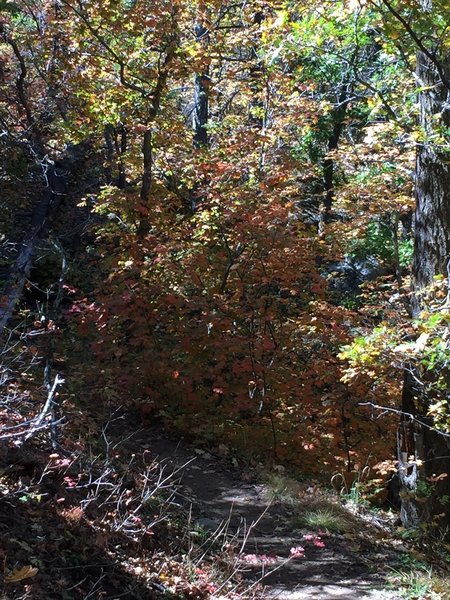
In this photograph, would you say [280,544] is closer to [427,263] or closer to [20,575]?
[20,575]

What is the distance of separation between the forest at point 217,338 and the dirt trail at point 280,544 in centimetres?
4

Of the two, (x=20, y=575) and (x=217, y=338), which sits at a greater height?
(x=217, y=338)

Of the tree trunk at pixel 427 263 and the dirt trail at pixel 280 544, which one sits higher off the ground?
the tree trunk at pixel 427 263

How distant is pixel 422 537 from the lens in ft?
19.9

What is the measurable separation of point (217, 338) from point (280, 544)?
10.0ft

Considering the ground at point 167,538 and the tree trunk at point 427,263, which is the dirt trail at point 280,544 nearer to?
the ground at point 167,538

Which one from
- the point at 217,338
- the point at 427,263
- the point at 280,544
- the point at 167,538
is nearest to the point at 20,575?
the point at 167,538

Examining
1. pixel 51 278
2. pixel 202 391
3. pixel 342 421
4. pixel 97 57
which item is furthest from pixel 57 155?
pixel 342 421

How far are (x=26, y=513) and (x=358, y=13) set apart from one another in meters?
5.26

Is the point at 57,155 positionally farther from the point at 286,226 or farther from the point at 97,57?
the point at 286,226

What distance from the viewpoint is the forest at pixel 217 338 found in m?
4.69

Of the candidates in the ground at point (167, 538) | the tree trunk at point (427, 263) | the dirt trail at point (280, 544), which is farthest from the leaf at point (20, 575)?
the tree trunk at point (427, 263)

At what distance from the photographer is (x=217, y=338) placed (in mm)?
8070

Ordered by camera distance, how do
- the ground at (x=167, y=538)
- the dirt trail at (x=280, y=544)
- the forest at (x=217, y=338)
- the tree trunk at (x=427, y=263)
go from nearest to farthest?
the ground at (x=167, y=538) → the forest at (x=217, y=338) → the dirt trail at (x=280, y=544) → the tree trunk at (x=427, y=263)
